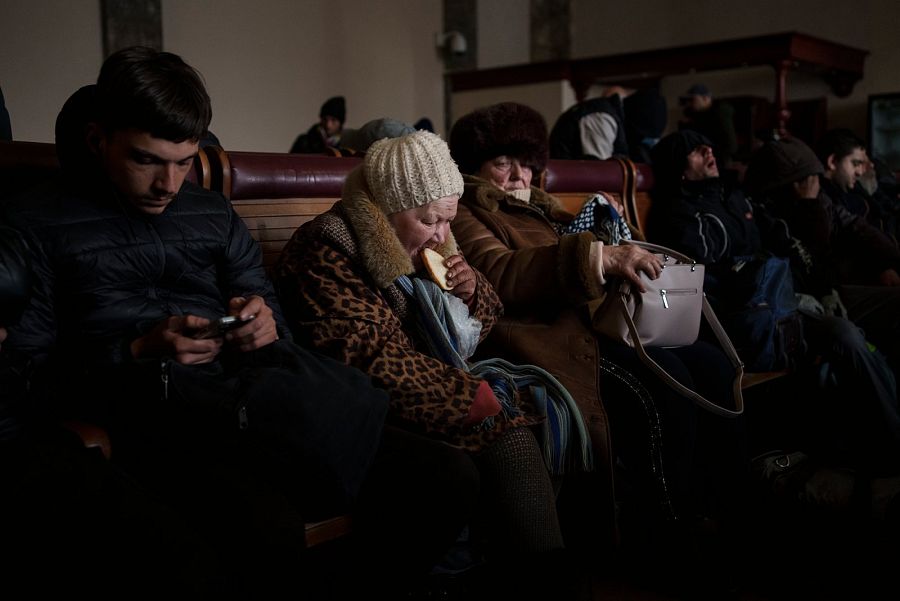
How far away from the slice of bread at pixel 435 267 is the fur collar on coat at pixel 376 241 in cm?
7

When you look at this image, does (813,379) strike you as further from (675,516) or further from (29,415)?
(29,415)

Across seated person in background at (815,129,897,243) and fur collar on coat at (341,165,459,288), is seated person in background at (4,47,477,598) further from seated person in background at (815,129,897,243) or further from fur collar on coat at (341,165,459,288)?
seated person in background at (815,129,897,243)

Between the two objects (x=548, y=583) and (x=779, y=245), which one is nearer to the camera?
(x=548, y=583)

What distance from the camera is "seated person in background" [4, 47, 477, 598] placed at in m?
1.52

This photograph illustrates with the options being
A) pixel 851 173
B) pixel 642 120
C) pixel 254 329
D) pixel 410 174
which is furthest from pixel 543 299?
pixel 642 120

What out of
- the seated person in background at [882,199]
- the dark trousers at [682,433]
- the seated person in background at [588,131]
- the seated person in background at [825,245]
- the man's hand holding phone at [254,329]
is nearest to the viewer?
the man's hand holding phone at [254,329]

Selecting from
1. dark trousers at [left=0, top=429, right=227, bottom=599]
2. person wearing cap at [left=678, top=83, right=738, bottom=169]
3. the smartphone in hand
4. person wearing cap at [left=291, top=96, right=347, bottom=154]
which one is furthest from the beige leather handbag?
person wearing cap at [left=291, top=96, right=347, bottom=154]

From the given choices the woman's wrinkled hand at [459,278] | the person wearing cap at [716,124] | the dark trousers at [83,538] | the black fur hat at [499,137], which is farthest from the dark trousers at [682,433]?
the person wearing cap at [716,124]

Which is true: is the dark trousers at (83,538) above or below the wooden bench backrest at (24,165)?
below

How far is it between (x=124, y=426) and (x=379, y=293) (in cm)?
60

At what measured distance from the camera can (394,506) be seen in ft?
5.56

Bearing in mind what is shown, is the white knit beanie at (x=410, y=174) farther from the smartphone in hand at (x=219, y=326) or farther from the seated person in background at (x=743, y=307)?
the seated person in background at (x=743, y=307)

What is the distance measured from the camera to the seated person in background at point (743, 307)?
3.00 m

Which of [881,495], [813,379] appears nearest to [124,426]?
[881,495]
